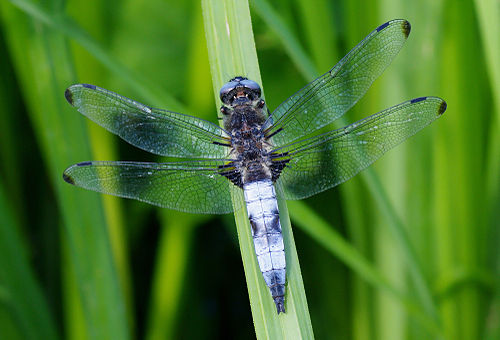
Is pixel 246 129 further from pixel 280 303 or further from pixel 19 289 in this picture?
pixel 19 289

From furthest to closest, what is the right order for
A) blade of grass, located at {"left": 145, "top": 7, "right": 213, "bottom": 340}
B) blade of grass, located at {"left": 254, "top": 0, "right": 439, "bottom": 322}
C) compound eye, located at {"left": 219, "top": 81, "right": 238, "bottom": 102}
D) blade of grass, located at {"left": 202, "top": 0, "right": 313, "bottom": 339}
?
1. blade of grass, located at {"left": 145, "top": 7, "right": 213, "bottom": 340}
2. blade of grass, located at {"left": 254, "top": 0, "right": 439, "bottom": 322}
3. compound eye, located at {"left": 219, "top": 81, "right": 238, "bottom": 102}
4. blade of grass, located at {"left": 202, "top": 0, "right": 313, "bottom": 339}

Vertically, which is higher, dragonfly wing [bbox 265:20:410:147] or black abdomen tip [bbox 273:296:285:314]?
dragonfly wing [bbox 265:20:410:147]

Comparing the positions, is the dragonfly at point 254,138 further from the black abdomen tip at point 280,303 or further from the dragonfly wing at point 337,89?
the black abdomen tip at point 280,303

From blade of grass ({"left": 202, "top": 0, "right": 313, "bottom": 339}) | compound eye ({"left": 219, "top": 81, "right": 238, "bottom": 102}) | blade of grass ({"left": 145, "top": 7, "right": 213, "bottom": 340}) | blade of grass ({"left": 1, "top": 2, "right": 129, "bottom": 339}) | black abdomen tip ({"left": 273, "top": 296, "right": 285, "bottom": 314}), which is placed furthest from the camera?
blade of grass ({"left": 145, "top": 7, "right": 213, "bottom": 340})

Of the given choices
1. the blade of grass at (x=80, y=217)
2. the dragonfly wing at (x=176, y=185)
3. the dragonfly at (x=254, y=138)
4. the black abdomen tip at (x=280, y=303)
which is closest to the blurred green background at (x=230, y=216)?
the blade of grass at (x=80, y=217)

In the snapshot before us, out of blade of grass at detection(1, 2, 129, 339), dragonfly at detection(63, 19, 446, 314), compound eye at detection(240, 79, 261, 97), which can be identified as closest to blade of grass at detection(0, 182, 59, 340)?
blade of grass at detection(1, 2, 129, 339)

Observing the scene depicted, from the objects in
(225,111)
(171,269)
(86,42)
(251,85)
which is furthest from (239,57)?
(171,269)

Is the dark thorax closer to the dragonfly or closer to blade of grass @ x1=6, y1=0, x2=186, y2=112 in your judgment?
the dragonfly
